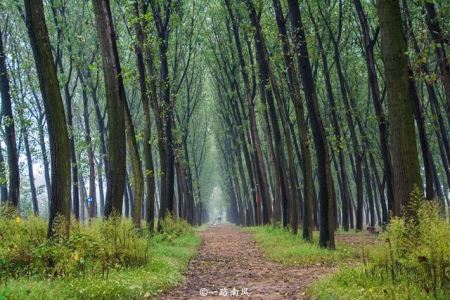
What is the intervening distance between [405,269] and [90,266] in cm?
528

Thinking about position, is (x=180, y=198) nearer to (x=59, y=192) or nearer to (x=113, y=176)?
(x=113, y=176)

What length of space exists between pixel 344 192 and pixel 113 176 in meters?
16.3

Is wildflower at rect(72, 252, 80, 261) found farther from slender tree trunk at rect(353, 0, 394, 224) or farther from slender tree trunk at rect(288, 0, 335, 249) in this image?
slender tree trunk at rect(353, 0, 394, 224)

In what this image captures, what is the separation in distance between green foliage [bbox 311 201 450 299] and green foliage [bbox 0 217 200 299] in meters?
3.11

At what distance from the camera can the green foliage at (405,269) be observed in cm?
593

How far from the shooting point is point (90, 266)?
841 centimetres

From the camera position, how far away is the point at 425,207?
7.09 m

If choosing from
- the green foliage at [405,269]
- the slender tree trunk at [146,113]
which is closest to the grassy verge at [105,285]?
the green foliage at [405,269]

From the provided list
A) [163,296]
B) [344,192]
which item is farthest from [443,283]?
[344,192]

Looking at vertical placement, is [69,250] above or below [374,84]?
below

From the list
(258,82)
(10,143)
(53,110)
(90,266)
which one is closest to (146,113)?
(10,143)

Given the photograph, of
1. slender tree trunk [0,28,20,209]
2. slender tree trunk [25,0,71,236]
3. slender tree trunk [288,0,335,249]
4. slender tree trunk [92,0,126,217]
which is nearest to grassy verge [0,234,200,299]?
slender tree trunk [25,0,71,236]

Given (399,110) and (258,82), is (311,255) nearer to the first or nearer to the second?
(399,110)

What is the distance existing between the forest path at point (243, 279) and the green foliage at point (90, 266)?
1.64ft
